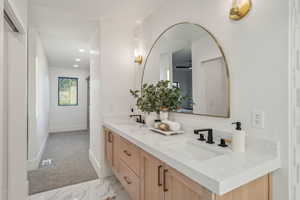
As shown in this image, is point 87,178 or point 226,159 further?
point 87,178

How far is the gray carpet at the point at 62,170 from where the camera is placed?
90.0 inches

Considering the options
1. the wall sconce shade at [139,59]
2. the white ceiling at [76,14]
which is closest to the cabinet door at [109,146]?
the wall sconce shade at [139,59]

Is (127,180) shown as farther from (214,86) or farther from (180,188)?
(214,86)

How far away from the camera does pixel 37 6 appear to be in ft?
6.91

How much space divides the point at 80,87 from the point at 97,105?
4.28 m

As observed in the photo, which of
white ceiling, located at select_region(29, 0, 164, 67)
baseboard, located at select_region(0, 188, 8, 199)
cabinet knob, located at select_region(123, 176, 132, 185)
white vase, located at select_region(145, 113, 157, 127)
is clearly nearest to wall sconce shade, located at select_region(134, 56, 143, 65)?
white ceiling, located at select_region(29, 0, 164, 67)

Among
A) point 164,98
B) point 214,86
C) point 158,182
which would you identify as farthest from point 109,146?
point 214,86

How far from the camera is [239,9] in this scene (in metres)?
1.14

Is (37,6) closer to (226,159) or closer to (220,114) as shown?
(220,114)

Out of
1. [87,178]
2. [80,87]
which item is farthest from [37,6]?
[80,87]

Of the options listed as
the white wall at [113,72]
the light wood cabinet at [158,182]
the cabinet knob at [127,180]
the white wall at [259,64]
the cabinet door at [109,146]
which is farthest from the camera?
the white wall at [113,72]

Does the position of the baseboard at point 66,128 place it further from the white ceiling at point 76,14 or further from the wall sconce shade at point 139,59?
the wall sconce shade at point 139,59

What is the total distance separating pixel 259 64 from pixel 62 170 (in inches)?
125

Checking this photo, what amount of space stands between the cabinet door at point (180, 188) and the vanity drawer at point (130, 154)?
0.43 m
